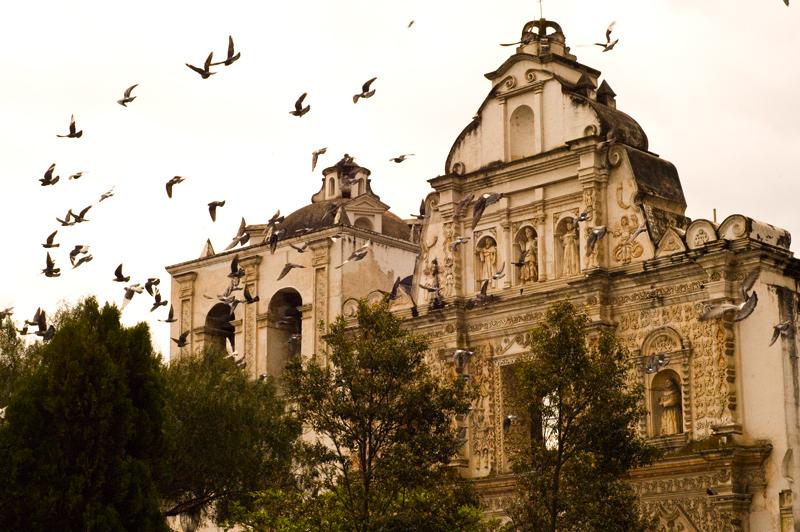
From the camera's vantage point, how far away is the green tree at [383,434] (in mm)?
30156

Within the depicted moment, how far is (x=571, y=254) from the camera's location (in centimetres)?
3866

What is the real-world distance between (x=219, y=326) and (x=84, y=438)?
19281 millimetres

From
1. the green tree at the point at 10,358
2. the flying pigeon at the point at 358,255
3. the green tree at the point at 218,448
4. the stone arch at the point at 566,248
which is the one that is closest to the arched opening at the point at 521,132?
the stone arch at the point at 566,248

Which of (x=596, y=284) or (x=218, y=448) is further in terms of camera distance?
(x=218, y=448)

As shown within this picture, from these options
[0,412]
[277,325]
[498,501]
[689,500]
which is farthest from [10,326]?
[689,500]

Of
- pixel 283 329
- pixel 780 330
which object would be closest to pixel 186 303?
pixel 283 329

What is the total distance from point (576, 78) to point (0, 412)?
1558 centimetres

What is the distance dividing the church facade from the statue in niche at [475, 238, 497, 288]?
1.5 inches

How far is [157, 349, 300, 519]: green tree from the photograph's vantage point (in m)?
38.4

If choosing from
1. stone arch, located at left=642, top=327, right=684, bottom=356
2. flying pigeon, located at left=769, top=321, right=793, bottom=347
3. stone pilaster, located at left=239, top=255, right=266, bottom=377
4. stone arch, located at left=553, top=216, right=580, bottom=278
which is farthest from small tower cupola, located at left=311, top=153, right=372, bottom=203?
flying pigeon, located at left=769, top=321, right=793, bottom=347

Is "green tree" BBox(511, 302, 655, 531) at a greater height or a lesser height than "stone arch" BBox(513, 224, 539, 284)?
lesser

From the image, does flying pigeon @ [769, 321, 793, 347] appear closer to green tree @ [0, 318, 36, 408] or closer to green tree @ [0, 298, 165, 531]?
green tree @ [0, 298, 165, 531]

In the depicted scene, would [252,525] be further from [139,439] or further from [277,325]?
[277,325]

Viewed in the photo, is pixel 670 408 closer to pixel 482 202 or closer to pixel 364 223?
pixel 482 202
